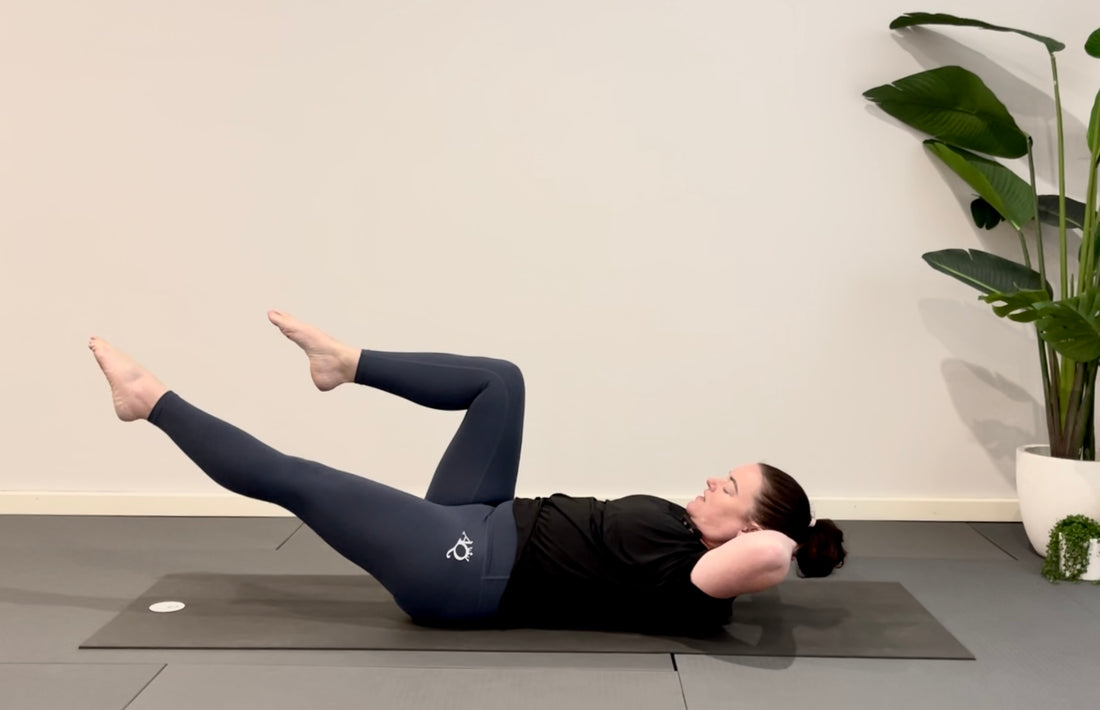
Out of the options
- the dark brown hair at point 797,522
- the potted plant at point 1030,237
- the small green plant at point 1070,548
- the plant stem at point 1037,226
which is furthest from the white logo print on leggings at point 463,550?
the plant stem at point 1037,226

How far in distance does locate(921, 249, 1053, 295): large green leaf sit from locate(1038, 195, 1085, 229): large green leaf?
0.83ft

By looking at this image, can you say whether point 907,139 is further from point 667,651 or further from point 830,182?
point 667,651

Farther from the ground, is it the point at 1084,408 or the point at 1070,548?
the point at 1084,408

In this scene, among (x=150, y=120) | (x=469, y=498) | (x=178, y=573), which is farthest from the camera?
(x=150, y=120)

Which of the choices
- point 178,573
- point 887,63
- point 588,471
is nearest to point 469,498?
point 178,573

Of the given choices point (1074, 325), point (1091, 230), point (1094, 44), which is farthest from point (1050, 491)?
point (1094, 44)

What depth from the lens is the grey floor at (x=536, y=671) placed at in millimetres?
2330

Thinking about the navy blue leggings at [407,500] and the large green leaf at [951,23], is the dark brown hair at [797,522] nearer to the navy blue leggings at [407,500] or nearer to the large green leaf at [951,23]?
the navy blue leggings at [407,500]

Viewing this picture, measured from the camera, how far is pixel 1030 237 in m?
3.95

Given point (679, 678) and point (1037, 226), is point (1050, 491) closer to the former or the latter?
point (1037, 226)

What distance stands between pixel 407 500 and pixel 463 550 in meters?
0.17

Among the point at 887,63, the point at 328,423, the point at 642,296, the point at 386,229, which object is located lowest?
the point at 328,423

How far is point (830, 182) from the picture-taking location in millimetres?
3951

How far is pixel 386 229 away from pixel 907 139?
1.77m
